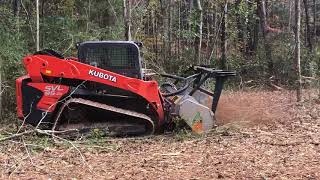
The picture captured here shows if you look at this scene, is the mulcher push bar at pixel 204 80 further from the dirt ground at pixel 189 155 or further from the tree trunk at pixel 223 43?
the tree trunk at pixel 223 43

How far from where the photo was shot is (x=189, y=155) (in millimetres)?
6715

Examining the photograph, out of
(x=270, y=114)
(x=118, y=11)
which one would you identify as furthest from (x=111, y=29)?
(x=270, y=114)

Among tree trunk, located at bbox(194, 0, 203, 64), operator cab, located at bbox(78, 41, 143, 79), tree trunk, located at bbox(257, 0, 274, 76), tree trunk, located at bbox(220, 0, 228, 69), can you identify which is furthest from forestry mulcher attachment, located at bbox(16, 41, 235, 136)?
tree trunk, located at bbox(257, 0, 274, 76)

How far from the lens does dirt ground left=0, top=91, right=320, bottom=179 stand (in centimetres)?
580

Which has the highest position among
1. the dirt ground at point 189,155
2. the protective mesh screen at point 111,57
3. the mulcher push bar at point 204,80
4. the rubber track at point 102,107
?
the protective mesh screen at point 111,57

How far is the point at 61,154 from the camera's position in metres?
6.76

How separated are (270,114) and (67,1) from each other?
7.90m

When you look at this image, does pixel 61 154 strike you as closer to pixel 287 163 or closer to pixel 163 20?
pixel 287 163

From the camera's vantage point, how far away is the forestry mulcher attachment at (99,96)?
8047 millimetres

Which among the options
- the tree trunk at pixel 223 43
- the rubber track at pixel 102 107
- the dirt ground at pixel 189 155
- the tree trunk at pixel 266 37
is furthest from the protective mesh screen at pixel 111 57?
the tree trunk at pixel 266 37

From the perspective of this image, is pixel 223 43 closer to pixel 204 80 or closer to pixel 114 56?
pixel 204 80

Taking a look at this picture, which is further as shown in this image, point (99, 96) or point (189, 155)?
point (99, 96)

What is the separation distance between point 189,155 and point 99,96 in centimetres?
213

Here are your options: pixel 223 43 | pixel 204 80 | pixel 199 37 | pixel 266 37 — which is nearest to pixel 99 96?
pixel 204 80
